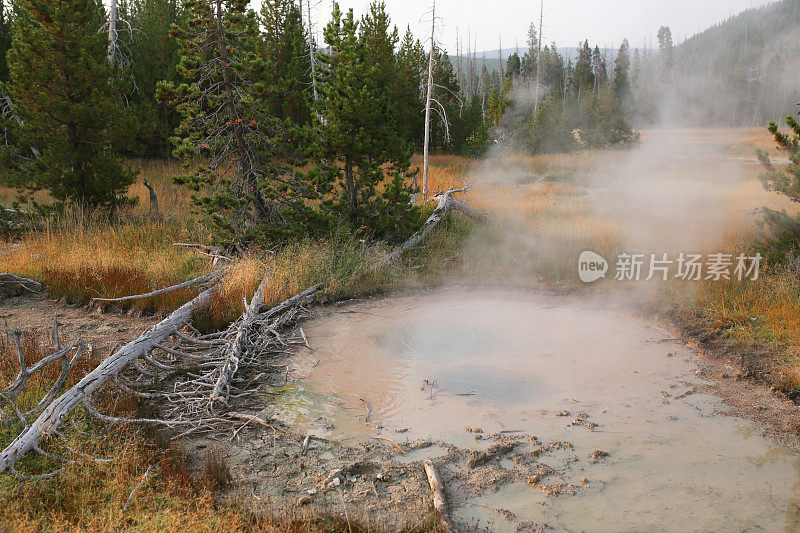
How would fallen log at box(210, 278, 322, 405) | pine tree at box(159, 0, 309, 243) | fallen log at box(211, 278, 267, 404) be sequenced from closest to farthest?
fallen log at box(211, 278, 267, 404) → fallen log at box(210, 278, 322, 405) → pine tree at box(159, 0, 309, 243)

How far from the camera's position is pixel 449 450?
4492 mm

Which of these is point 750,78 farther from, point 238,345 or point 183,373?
point 183,373

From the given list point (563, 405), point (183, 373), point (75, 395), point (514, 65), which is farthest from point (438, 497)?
point (514, 65)

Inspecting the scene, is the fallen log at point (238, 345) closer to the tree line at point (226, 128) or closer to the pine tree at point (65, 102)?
the tree line at point (226, 128)

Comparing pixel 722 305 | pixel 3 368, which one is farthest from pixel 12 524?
pixel 722 305

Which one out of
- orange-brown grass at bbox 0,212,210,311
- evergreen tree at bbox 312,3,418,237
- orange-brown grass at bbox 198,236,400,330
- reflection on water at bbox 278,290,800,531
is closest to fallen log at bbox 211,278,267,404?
orange-brown grass at bbox 198,236,400,330

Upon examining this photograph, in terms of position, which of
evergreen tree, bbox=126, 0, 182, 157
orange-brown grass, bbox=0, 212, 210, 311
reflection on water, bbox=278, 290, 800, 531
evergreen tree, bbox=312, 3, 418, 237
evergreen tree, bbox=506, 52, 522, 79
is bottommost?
reflection on water, bbox=278, 290, 800, 531

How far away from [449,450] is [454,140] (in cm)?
2487

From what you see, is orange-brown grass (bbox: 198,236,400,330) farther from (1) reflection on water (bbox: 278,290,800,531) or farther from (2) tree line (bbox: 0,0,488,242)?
(1) reflection on water (bbox: 278,290,800,531)

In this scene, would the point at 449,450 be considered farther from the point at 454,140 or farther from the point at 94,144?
the point at 454,140

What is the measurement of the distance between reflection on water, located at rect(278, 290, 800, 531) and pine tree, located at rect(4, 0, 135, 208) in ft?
23.1

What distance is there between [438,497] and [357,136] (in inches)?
283

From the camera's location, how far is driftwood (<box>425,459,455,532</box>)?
347 centimetres

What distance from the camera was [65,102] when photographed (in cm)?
1037
